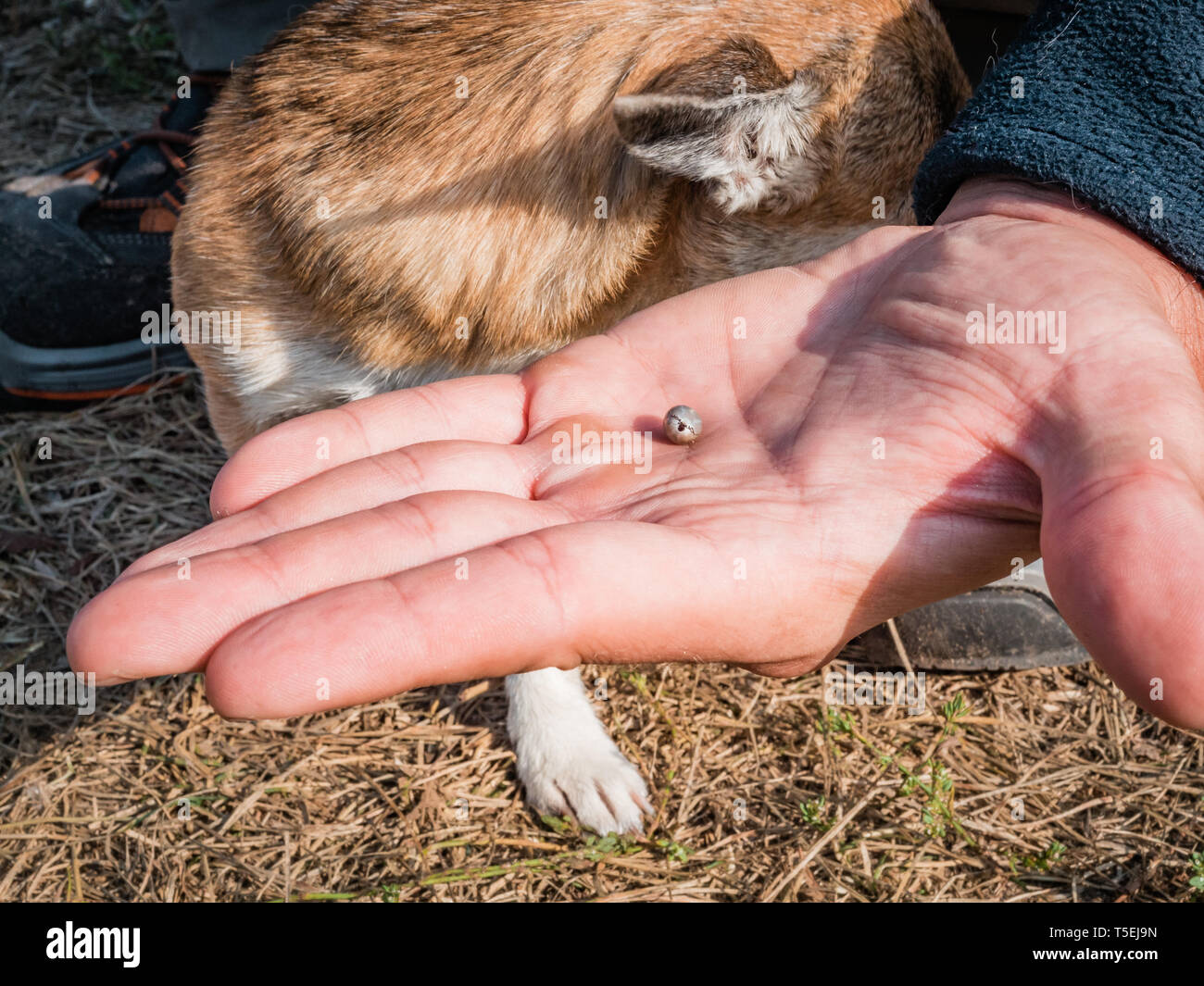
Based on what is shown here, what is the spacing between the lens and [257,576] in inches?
61.1

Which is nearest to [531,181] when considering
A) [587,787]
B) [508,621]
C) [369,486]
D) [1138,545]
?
[369,486]

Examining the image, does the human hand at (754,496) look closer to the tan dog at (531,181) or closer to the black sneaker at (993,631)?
the tan dog at (531,181)

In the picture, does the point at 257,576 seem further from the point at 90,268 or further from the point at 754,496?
the point at 90,268

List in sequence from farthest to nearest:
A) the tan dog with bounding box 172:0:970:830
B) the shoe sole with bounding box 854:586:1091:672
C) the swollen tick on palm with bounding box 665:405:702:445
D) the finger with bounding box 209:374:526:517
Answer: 1. the shoe sole with bounding box 854:586:1091:672
2. the tan dog with bounding box 172:0:970:830
3. the swollen tick on palm with bounding box 665:405:702:445
4. the finger with bounding box 209:374:526:517

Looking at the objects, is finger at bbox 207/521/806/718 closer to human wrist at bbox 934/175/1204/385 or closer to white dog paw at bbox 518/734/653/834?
human wrist at bbox 934/175/1204/385

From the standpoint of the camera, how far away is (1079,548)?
1365 millimetres

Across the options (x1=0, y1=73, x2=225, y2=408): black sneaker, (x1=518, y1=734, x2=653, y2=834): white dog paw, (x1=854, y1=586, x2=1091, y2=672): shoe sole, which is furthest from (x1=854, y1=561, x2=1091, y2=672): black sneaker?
(x1=0, y1=73, x2=225, y2=408): black sneaker

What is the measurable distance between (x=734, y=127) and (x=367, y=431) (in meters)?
1.06

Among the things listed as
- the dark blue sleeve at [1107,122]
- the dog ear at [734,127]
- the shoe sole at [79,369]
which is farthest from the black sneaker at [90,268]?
the dark blue sleeve at [1107,122]

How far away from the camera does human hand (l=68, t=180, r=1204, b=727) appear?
141 cm

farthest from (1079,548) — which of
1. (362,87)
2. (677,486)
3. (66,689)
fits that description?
(66,689)

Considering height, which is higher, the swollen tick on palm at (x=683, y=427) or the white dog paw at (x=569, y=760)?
the swollen tick on palm at (x=683, y=427)

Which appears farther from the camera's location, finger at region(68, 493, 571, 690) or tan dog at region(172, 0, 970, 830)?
tan dog at region(172, 0, 970, 830)

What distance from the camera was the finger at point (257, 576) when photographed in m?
1.47
